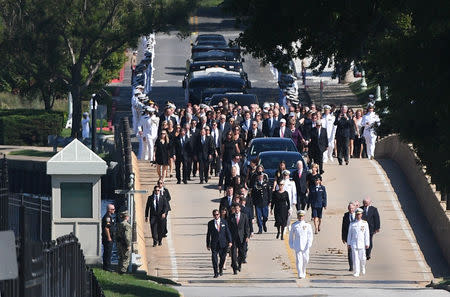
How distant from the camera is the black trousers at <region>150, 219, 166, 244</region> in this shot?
31605mm

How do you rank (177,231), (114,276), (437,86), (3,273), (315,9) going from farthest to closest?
1. (177,231)
2. (114,276)
3. (315,9)
4. (437,86)
5. (3,273)

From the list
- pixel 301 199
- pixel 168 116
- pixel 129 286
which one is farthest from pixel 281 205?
pixel 129 286

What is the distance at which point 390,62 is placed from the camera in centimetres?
1872

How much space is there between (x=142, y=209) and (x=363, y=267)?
7.19 metres

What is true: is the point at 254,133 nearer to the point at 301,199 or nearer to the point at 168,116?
the point at 168,116

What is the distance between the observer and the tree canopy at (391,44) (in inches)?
727

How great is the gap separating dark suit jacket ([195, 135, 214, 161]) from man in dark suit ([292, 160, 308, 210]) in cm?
421

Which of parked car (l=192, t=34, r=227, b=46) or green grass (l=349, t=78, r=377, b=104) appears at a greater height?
parked car (l=192, t=34, r=227, b=46)

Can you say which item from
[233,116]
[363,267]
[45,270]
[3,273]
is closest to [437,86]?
[45,270]

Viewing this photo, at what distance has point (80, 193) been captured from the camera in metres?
25.5

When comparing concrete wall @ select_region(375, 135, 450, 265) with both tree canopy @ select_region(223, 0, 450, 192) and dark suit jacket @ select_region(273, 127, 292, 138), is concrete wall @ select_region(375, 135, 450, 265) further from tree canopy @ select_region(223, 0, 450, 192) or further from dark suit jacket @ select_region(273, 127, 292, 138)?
tree canopy @ select_region(223, 0, 450, 192)

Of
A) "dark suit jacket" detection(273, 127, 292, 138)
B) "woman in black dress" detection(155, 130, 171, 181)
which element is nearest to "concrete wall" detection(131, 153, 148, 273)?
"woman in black dress" detection(155, 130, 171, 181)

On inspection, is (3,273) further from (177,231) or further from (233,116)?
(233,116)

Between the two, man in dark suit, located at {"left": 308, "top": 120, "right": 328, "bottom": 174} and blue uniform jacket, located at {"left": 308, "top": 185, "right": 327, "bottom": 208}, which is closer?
blue uniform jacket, located at {"left": 308, "top": 185, "right": 327, "bottom": 208}
